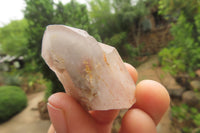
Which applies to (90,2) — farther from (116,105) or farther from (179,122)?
(179,122)

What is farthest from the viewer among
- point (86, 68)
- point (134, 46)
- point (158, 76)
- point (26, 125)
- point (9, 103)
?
point (9, 103)

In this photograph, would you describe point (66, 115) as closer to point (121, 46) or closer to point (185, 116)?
point (121, 46)

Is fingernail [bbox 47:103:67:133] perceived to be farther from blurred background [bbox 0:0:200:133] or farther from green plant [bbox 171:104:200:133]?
green plant [bbox 171:104:200:133]

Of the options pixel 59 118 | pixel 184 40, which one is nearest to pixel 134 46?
pixel 59 118

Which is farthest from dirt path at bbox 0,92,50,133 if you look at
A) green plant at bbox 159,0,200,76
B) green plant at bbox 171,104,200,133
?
green plant at bbox 159,0,200,76

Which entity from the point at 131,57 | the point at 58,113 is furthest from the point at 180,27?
the point at 58,113

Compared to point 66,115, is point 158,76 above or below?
below

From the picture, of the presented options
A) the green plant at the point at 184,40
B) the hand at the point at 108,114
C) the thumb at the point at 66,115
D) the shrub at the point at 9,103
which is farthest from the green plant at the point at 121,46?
the shrub at the point at 9,103
